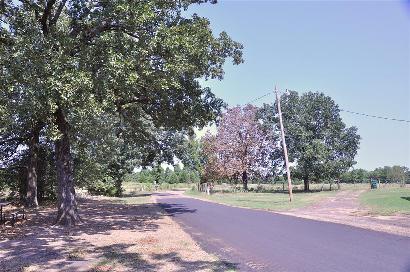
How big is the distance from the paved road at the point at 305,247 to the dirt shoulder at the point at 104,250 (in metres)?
0.77

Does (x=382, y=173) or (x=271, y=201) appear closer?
(x=271, y=201)

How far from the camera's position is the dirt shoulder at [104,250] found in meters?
9.25

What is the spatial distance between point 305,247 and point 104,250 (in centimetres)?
533

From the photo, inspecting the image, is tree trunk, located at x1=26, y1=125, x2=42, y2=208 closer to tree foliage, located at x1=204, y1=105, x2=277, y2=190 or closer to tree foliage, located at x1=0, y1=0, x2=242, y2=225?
tree foliage, located at x1=0, y1=0, x2=242, y2=225

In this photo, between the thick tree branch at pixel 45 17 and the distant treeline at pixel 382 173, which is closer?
the thick tree branch at pixel 45 17

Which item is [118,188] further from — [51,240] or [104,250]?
[104,250]

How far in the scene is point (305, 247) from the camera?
11.1 meters

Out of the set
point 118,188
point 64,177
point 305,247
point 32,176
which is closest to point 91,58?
point 64,177

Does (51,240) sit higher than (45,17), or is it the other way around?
(45,17)

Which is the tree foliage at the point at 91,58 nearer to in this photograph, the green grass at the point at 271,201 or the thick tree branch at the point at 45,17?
the thick tree branch at the point at 45,17

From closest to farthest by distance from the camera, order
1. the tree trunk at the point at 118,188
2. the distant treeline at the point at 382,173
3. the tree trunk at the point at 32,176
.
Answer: the tree trunk at the point at 32,176, the tree trunk at the point at 118,188, the distant treeline at the point at 382,173

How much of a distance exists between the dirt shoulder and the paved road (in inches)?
30.3

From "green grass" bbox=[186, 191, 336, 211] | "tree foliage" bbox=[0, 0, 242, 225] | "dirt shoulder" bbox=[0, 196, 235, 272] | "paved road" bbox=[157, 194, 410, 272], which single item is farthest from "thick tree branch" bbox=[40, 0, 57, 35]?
"green grass" bbox=[186, 191, 336, 211]

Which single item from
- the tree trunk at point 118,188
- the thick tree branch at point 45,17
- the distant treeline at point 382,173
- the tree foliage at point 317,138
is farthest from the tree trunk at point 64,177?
the distant treeline at point 382,173
